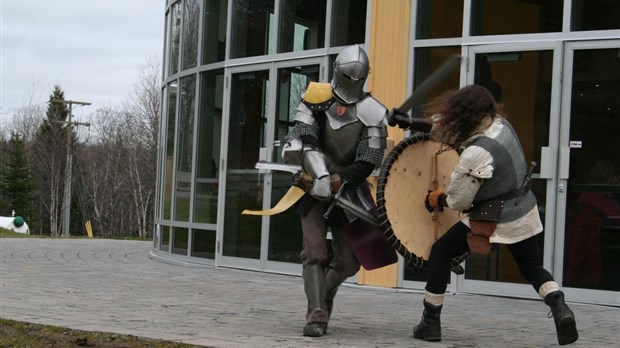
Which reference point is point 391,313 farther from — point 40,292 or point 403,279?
point 40,292

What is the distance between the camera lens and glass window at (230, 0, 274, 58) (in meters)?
12.1

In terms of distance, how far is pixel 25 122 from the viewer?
73.1m

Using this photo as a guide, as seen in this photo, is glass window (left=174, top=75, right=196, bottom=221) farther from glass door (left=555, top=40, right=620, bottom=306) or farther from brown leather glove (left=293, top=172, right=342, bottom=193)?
brown leather glove (left=293, top=172, right=342, bottom=193)

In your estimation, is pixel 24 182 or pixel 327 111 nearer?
pixel 327 111

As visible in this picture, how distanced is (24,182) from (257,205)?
2190 inches

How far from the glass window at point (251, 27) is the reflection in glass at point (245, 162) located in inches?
11.9

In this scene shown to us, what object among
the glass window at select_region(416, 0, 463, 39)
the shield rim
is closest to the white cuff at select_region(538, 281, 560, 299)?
the shield rim

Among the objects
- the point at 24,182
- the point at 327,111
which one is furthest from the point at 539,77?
the point at 24,182

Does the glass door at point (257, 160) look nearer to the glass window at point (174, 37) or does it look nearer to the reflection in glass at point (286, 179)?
→ the reflection in glass at point (286, 179)

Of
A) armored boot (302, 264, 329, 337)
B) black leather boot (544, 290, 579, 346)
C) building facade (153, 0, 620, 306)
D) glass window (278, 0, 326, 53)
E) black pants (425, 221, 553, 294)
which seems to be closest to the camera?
black leather boot (544, 290, 579, 346)

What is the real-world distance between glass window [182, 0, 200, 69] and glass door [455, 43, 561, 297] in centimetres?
492

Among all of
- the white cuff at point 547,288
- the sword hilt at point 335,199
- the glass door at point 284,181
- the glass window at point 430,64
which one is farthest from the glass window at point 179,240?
the white cuff at point 547,288

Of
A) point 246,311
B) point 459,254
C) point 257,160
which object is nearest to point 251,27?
point 257,160

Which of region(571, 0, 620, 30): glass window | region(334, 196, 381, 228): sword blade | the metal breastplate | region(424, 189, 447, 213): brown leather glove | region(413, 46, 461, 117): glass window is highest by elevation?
region(571, 0, 620, 30): glass window
